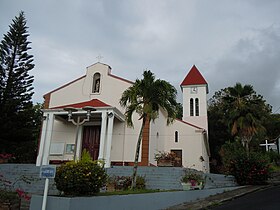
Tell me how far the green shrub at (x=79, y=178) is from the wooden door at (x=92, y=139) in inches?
442

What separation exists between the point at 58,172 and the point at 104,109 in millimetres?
9576

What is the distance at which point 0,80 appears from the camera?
21.6m

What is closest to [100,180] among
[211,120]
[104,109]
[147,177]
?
[147,177]

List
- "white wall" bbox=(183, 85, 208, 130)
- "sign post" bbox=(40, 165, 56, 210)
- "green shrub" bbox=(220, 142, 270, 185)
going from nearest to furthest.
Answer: "sign post" bbox=(40, 165, 56, 210)
"green shrub" bbox=(220, 142, 270, 185)
"white wall" bbox=(183, 85, 208, 130)

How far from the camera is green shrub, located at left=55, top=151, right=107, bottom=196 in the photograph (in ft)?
21.2

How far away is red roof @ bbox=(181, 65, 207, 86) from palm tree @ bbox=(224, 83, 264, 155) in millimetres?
8144

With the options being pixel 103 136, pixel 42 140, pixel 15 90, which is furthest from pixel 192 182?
pixel 15 90

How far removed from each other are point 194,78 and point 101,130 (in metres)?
17.5

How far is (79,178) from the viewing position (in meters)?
6.49

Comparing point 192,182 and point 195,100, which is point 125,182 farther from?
point 195,100

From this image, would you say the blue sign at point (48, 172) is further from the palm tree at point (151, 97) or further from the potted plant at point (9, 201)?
the palm tree at point (151, 97)

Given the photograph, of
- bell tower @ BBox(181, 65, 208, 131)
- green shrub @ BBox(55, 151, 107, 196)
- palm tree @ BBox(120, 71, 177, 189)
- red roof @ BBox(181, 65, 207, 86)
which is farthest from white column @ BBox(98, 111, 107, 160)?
red roof @ BBox(181, 65, 207, 86)

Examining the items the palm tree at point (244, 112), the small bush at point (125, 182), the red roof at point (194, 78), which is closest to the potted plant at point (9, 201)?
the small bush at point (125, 182)

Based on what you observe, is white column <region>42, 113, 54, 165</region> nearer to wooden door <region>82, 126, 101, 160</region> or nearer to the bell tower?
wooden door <region>82, 126, 101, 160</region>
